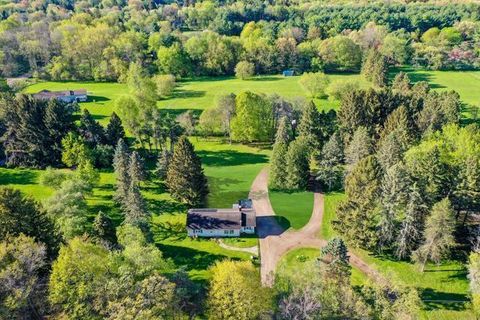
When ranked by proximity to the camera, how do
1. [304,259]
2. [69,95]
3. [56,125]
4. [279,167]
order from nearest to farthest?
[304,259] → [279,167] → [56,125] → [69,95]

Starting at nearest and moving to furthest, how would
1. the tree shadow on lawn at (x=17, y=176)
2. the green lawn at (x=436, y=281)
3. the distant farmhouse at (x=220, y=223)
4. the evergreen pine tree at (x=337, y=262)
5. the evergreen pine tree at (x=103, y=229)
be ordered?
1. the evergreen pine tree at (x=337, y=262)
2. the green lawn at (x=436, y=281)
3. the evergreen pine tree at (x=103, y=229)
4. the distant farmhouse at (x=220, y=223)
5. the tree shadow on lawn at (x=17, y=176)

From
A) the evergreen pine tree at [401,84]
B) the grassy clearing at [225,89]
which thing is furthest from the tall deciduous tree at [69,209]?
the evergreen pine tree at [401,84]

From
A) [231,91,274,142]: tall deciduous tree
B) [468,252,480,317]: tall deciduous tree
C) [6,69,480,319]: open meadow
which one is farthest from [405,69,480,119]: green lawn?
[468,252,480,317]: tall deciduous tree

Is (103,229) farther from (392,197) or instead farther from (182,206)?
(392,197)

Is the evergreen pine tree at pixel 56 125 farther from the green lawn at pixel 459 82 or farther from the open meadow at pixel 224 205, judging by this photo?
the green lawn at pixel 459 82

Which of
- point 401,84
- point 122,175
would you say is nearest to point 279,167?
point 122,175
